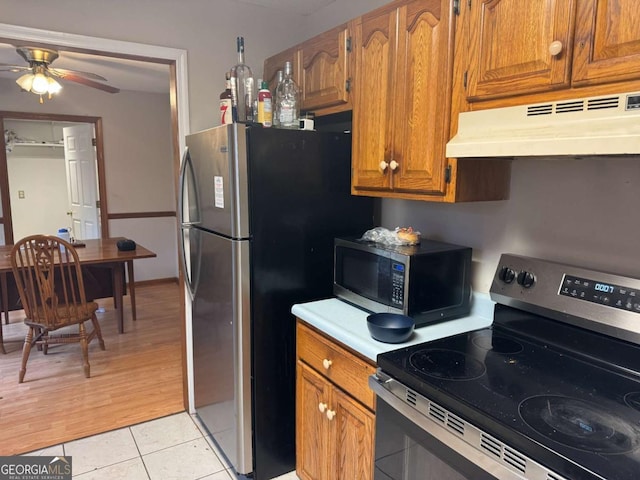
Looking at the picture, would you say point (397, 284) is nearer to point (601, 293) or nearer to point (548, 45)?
point (601, 293)

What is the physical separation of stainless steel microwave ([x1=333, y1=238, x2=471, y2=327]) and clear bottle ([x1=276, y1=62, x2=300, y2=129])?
647 millimetres

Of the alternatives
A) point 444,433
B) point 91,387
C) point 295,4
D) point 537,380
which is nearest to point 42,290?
point 91,387

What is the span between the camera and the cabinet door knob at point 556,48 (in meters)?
1.12

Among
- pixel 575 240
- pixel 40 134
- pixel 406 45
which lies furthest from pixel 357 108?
pixel 40 134

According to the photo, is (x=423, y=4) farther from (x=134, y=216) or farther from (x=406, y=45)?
(x=134, y=216)

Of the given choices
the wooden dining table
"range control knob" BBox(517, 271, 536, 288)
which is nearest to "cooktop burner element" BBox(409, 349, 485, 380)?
"range control knob" BBox(517, 271, 536, 288)

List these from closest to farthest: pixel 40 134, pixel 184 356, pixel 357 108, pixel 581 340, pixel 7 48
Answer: pixel 581 340 < pixel 357 108 < pixel 184 356 < pixel 7 48 < pixel 40 134

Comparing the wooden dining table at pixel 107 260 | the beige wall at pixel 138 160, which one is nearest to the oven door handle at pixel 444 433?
the wooden dining table at pixel 107 260

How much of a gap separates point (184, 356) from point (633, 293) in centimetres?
221

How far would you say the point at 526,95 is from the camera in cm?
122

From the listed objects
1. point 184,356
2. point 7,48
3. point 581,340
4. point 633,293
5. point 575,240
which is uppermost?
point 7,48

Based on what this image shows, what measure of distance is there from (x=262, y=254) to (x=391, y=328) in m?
0.69

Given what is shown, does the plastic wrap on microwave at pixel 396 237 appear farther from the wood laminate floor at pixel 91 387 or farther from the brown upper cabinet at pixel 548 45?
the wood laminate floor at pixel 91 387

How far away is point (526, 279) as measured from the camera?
1472mm
